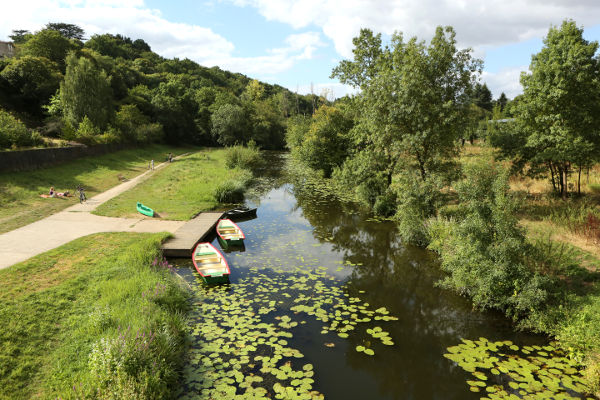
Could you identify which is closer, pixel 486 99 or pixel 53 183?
pixel 53 183

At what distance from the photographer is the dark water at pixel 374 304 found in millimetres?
7605

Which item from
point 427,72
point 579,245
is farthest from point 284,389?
point 427,72

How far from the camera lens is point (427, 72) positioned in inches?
669

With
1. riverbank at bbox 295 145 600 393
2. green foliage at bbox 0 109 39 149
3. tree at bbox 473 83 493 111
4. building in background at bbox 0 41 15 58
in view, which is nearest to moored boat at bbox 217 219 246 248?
riverbank at bbox 295 145 600 393

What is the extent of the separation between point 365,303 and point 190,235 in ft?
30.5

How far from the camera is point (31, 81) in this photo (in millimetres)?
Result: 42594

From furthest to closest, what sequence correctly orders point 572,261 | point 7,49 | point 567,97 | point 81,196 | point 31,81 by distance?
point 7,49, point 31,81, point 81,196, point 567,97, point 572,261

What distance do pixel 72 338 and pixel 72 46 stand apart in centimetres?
7129

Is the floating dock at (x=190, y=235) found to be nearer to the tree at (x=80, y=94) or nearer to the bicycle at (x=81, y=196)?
the bicycle at (x=81, y=196)

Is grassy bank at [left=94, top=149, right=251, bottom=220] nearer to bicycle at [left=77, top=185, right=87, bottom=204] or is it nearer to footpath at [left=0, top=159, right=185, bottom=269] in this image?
footpath at [left=0, top=159, right=185, bottom=269]

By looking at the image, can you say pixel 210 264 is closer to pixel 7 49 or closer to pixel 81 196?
pixel 81 196

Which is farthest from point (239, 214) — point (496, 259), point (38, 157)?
point (38, 157)

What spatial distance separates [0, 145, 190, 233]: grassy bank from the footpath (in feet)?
2.75

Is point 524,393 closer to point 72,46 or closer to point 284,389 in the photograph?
point 284,389
